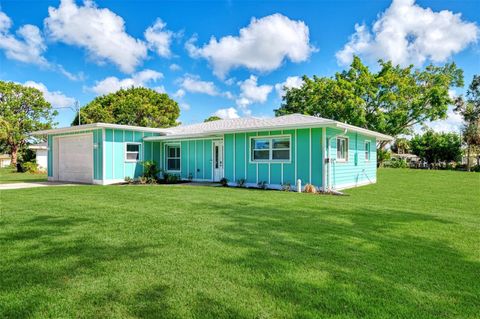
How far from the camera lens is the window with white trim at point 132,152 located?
15.6 meters

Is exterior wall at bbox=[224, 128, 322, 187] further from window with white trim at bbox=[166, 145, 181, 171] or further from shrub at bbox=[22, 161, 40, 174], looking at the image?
shrub at bbox=[22, 161, 40, 174]

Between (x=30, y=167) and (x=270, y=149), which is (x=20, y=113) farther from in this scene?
(x=270, y=149)

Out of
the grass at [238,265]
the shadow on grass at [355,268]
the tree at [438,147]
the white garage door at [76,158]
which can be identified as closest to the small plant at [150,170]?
the white garage door at [76,158]

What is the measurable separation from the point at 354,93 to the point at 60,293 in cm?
2911

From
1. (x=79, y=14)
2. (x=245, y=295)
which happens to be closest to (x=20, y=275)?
(x=245, y=295)

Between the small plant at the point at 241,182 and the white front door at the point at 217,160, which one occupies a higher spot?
the white front door at the point at 217,160

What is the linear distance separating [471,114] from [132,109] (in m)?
38.3

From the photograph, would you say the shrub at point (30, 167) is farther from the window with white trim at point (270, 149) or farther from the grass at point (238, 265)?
the grass at point (238, 265)

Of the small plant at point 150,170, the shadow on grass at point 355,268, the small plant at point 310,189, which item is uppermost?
the small plant at point 150,170

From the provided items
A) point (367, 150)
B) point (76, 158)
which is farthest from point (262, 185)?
point (76, 158)

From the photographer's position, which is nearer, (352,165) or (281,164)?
(281,164)

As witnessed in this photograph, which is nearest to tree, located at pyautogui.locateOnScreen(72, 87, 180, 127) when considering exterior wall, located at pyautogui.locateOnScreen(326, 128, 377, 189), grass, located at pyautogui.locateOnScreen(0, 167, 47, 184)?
grass, located at pyautogui.locateOnScreen(0, 167, 47, 184)

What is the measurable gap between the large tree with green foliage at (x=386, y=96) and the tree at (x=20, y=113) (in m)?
29.6

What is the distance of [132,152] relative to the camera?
1582cm
